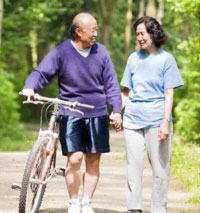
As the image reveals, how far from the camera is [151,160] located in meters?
8.69

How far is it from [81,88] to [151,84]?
0.70 meters

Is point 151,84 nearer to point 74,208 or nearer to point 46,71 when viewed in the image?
point 46,71

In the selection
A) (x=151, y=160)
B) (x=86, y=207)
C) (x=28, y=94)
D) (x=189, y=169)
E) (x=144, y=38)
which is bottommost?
(x=189, y=169)

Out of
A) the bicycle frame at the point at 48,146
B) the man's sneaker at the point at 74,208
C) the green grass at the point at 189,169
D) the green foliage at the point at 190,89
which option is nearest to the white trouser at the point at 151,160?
the man's sneaker at the point at 74,208

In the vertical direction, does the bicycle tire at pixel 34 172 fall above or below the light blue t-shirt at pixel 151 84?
below

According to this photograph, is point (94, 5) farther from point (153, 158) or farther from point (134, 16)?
point (153, 158)

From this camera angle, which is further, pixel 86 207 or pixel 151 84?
pixel 151 84

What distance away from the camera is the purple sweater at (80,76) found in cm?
823

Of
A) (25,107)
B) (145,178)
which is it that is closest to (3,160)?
(145,178)

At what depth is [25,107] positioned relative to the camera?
1570 inches

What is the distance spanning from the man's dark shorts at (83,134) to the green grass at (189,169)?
1871 mm

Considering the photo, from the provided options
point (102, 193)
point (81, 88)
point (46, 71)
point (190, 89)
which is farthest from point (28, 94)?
point (190, 89)

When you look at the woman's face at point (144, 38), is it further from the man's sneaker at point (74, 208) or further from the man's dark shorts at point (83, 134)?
the man's sneaker at point (74, 208)

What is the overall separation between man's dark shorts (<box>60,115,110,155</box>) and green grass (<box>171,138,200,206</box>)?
1.87m
